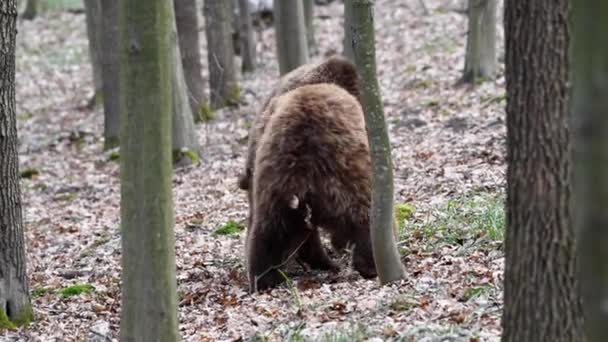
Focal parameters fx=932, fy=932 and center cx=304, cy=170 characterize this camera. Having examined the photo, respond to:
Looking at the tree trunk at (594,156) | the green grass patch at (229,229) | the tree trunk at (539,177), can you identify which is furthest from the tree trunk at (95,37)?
the tree trunk at (594,156)

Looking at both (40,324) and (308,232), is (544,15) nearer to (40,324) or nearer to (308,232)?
(308,232)

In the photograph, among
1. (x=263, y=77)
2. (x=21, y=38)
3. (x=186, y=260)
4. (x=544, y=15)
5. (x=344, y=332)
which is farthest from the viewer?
(x=21, y=38)

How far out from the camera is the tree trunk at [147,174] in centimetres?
523

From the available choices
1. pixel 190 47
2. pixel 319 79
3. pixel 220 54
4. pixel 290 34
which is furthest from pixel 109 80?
pixel 319 79

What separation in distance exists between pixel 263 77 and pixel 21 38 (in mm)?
14113

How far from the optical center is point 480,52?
56.0ft

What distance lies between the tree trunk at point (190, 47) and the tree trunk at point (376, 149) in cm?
1108

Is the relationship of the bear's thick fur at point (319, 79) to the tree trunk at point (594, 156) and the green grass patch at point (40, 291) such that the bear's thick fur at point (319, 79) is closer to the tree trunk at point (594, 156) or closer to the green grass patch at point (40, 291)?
the green grass patch at point (40, 291)

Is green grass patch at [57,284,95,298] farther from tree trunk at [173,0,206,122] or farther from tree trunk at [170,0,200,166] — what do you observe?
tree trunk at [173,0,206,122]

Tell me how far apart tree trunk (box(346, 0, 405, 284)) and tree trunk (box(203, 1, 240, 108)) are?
1230 centimetres

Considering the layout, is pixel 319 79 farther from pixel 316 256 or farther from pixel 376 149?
pixel 376 149

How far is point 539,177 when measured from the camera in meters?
4.50

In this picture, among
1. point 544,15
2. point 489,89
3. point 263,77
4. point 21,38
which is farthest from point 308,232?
point 21,38

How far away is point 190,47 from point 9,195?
11.2 m
